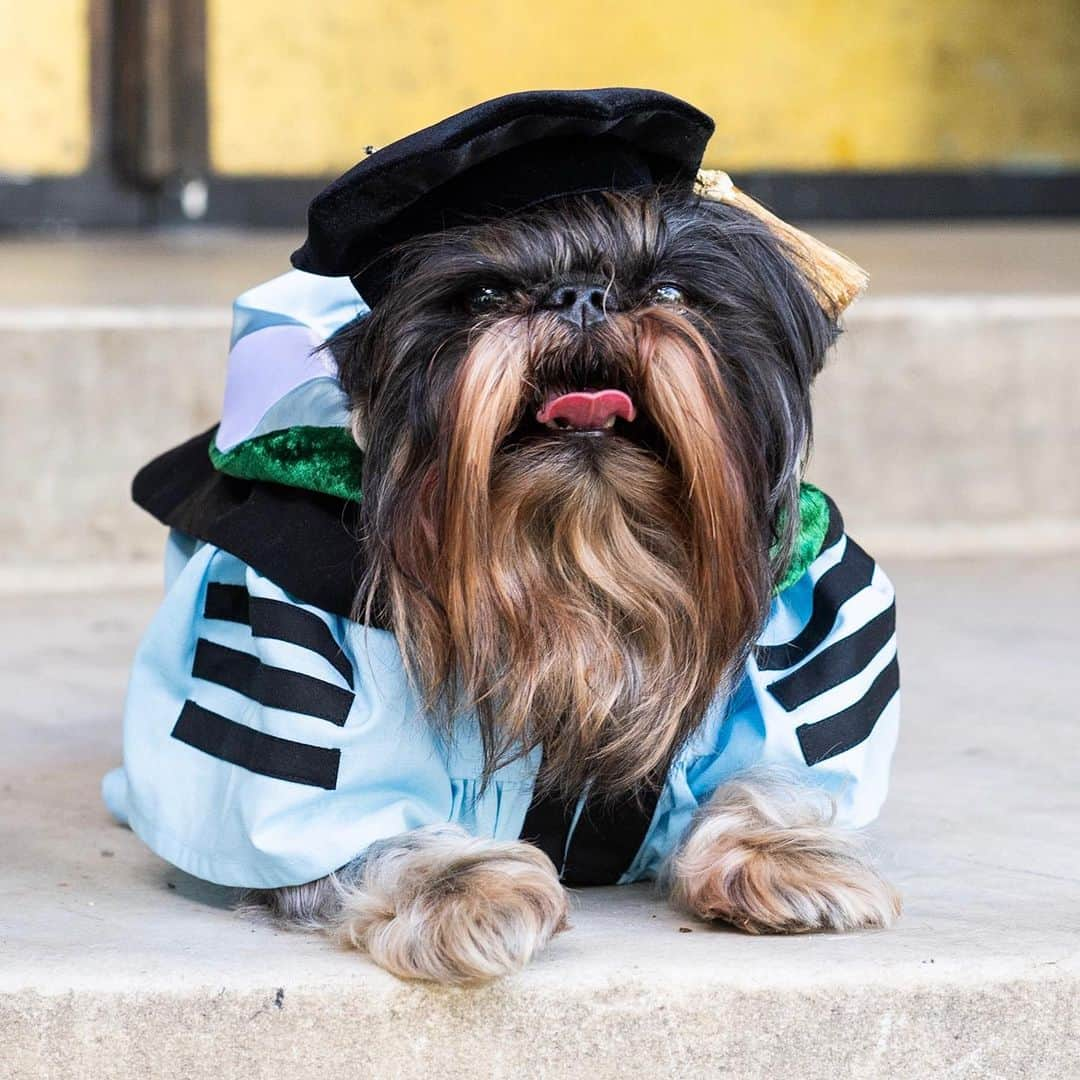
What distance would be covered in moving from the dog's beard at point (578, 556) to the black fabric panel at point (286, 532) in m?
0.07

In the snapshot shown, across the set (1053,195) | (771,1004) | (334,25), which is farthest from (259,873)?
(1053,195)

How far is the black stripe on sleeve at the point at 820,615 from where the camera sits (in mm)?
2023

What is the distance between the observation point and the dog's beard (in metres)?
1.71

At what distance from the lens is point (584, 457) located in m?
1.74

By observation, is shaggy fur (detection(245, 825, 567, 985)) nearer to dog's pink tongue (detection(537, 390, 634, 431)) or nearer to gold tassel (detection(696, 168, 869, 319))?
dog's pink tongue (detection(537, 390, 634, 431))

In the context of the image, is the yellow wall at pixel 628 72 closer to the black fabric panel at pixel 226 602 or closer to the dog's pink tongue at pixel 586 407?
the black fabric panel at pixel 226 602

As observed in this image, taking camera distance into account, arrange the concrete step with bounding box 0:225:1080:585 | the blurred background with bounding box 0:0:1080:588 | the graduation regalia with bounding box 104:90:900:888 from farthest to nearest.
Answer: the blurred background with bounding box 0:0:1080:588 < the concrete step with bounding box 0:225:1080:585 < the graduation regalia with bounding box 104:90:900:888

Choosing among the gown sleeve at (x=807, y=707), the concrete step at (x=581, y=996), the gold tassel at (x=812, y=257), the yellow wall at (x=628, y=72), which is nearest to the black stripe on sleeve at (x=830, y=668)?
the gown sleeve at (x=807, y=707)

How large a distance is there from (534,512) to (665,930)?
42 cm

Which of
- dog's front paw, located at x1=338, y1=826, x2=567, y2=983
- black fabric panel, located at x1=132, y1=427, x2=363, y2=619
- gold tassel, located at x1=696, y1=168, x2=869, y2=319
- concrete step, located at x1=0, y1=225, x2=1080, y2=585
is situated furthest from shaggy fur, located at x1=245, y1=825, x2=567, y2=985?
concrete step, located at x1=0, y1=225, x2=1080, y2=585

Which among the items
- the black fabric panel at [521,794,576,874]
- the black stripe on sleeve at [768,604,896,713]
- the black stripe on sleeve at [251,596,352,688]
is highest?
the black stripe on sleeve at [251,596,352,688]

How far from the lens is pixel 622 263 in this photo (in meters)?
1.77

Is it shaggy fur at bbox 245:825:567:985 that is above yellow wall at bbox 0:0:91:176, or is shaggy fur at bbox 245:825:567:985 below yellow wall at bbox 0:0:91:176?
below

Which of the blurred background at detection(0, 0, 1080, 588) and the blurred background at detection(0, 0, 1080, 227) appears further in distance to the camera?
the blurred background at detection(0, 0, 1080, 227)
